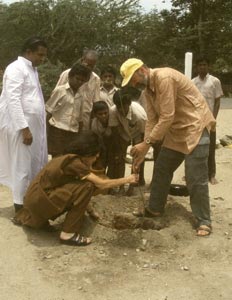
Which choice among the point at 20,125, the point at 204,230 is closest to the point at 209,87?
the point at 204,230

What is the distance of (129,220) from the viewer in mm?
4461

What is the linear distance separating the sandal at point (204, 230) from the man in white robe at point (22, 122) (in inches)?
66.2

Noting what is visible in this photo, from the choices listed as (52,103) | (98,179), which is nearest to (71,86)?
(52,103)

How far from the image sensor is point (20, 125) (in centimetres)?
433

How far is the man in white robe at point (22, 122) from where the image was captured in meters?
4.35

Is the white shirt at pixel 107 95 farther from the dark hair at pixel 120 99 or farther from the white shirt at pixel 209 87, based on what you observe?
the white shirt at pixel 209 87

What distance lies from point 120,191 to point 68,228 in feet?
5.09

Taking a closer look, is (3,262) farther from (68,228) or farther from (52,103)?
(52,103)

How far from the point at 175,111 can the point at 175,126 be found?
134 mm

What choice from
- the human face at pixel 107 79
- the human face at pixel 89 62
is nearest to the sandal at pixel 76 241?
the human face at pixel 89 62

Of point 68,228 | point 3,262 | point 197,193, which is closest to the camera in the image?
point 3,262

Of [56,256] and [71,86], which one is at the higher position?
[71,86]

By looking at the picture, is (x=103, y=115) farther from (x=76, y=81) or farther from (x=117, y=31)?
(x=117, y=31)

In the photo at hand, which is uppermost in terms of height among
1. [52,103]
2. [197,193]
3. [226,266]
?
[52,103]
